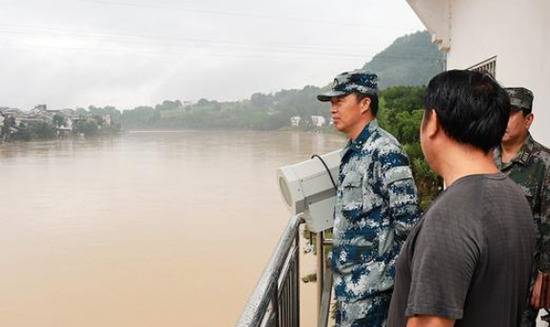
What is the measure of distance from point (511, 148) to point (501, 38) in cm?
194

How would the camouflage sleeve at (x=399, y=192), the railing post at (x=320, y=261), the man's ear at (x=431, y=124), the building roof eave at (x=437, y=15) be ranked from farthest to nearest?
the building roof eave at (x=437, y=15), the railing post at (x=320, y=261), the camouflage sleeve at (x=399, y=192), the man's ear at (x=431, y=124)

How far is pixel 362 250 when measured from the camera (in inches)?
61.2

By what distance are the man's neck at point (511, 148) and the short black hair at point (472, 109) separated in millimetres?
1006

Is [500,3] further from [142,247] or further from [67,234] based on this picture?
[67,234]

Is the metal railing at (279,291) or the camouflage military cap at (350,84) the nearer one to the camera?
the metal railing at (279,291)

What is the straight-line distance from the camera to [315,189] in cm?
174

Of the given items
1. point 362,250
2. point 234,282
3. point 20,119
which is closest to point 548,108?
point 362,250

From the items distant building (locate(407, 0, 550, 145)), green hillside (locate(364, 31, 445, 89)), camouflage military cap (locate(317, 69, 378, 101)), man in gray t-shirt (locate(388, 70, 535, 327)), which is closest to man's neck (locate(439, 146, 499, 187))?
man in gray t-shirt (locate(388, 70, 535, 327))

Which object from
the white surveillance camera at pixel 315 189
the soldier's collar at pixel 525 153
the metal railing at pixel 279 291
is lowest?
the metal railing at pixel 279 291

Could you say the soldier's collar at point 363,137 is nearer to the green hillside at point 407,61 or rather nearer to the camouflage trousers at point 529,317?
the camouflage trousers at point 529,317

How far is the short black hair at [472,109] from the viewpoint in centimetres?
80

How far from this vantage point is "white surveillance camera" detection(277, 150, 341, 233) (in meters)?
1.72

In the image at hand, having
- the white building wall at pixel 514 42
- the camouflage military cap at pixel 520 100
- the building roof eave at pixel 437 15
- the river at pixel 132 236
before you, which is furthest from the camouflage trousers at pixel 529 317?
the building roof eave at pixel 437 15

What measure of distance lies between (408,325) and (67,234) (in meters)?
29.5
